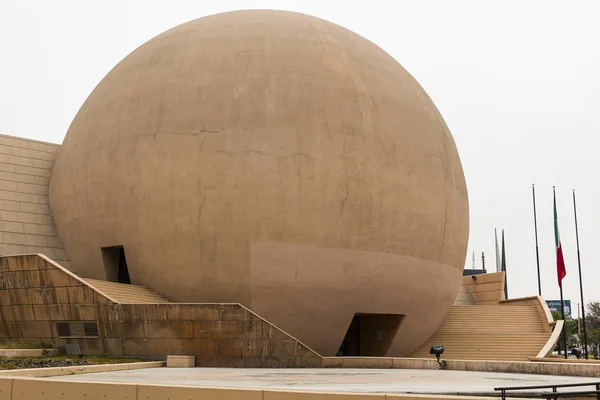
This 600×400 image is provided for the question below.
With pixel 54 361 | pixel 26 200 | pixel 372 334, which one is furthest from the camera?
pixel 26 200

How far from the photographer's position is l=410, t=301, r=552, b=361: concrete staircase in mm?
25359

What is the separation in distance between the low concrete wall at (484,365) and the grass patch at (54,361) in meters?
5.45

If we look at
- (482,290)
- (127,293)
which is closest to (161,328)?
(127,293)

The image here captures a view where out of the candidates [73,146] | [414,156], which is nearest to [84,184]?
[73,146]

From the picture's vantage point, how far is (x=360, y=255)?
21719mm

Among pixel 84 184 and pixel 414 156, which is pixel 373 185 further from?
pixel 84 184

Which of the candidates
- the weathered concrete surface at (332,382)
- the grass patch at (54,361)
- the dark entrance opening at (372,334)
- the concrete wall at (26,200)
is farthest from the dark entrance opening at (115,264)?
the weathered concrete surface at (332,382)

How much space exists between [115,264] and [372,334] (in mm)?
9041

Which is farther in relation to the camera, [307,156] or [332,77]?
[332,77]

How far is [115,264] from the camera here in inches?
914

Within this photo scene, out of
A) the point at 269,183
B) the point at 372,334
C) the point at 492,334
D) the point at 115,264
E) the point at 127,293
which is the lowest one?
the point at 492,334

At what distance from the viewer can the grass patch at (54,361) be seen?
48.2ft

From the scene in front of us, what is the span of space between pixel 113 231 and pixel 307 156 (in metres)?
6.51

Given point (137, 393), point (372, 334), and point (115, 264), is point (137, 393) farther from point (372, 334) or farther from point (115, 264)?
point (372, 334)
